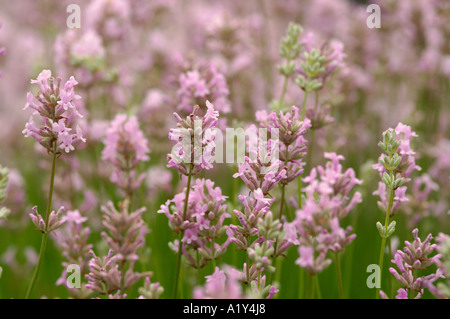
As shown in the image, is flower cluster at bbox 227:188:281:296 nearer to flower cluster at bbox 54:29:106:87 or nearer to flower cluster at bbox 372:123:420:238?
flower cluster at bbox 372:123:420:238

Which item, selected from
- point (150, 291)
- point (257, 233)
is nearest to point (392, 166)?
point (257, 233)

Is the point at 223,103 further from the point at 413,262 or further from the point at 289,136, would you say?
the point at 413,262

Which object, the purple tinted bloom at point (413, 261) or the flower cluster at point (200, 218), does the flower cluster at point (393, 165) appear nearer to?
the purple tinted bloom at point (413, 261)

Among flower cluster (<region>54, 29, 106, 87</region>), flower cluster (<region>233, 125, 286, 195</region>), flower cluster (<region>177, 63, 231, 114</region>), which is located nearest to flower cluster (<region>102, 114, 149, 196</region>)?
flower cluster (<region>177, 63, 231, 114</region>)

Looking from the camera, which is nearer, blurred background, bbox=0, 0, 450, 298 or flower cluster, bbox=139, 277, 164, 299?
flower cluster, bbox=139, 277, 164, 299

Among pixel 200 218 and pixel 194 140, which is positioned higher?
pixel 194 140

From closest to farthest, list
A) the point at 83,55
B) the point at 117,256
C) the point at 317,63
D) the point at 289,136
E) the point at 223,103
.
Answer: the point at 117,256 → the point at 289,136 → the point at 317,63 → the point at 223,103 → the point at 83,55

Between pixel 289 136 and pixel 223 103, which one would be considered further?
pixel 223 103

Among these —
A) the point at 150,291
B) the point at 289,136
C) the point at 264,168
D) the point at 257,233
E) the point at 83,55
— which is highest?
the point at 83,55

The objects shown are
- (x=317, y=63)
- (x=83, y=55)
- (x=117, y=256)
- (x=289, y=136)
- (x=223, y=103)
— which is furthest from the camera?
(x=83, y=55)
